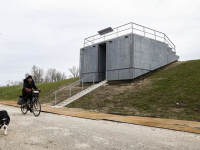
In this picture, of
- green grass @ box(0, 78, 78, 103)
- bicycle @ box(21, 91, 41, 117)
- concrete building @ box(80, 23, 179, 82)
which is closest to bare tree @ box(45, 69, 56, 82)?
green grass @ box(0, 78, 78, 103)

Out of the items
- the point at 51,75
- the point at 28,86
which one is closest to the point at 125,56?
the point at 28,86

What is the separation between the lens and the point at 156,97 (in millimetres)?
11133

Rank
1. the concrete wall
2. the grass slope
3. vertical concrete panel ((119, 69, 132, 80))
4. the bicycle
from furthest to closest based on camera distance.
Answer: the concrete wall
vertical concrete panel ((119, 69, 132, 80))
the grass slope
the bicycle

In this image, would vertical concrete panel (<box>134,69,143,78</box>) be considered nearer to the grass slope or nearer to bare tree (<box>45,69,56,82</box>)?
the grass slope

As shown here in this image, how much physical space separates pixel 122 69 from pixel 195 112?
29.5 feet

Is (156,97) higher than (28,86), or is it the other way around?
(28,86)

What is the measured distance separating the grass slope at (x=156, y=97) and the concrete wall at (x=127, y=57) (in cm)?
134

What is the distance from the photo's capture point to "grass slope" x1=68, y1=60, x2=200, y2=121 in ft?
29.7

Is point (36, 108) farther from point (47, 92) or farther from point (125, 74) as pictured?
point (47, 92)

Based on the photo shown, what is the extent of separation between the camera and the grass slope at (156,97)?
9.05 metres

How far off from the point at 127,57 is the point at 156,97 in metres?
6.15

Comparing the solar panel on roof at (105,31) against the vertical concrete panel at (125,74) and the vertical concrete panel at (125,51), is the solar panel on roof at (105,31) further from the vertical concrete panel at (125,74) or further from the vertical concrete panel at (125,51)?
the vertical concrete panel at (125,74)

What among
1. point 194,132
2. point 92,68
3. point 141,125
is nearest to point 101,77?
point 92,68

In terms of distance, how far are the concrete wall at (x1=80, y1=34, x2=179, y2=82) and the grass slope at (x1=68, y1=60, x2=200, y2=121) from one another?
1.34 meters
